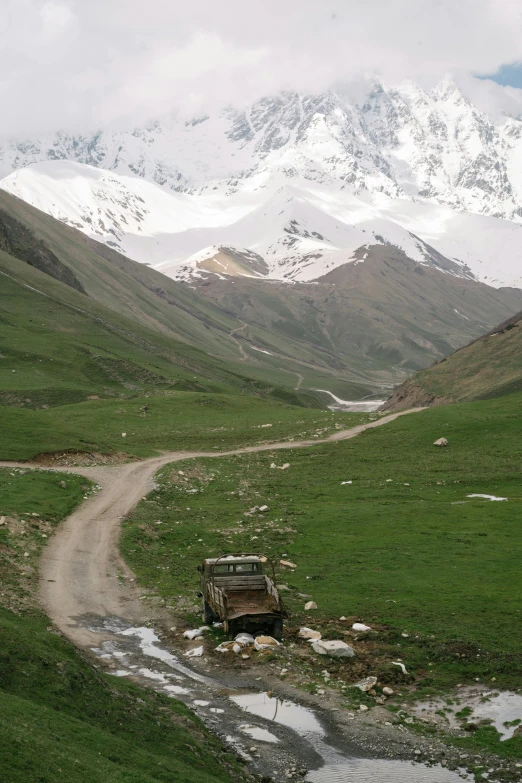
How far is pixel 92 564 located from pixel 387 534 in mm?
15847

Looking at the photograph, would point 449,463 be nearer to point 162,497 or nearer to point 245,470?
point 245,470

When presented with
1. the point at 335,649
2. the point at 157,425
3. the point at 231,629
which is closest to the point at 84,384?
the point at 157,425

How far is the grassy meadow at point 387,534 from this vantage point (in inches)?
1153

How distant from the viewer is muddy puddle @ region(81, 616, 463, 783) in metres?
20.5

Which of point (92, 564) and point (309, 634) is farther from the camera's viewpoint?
point (92, 564)

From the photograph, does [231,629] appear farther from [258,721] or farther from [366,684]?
[258,721]

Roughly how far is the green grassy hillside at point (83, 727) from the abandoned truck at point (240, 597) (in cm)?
634

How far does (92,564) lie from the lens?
3756 cm

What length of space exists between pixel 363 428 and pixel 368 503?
3305 centimetres

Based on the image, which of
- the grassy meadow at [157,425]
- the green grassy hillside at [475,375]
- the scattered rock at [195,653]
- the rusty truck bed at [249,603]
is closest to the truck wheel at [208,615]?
the rusty truck bed at [249,603]

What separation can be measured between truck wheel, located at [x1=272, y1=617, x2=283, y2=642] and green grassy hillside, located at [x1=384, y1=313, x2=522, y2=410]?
8236 centimetres

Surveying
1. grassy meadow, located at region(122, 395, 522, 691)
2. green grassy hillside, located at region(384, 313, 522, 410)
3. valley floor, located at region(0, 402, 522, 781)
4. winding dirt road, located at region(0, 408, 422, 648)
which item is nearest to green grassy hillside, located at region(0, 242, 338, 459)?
valley floor, located at region(0, 402, 522, 781)

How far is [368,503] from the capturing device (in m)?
51.8

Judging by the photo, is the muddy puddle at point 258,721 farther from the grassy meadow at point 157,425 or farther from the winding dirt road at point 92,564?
the grassy meadow at point 157,425
